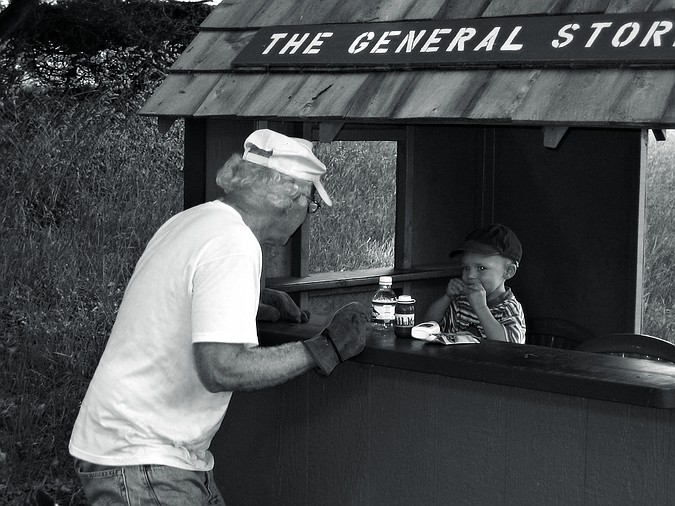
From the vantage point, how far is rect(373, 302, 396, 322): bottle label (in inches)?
170

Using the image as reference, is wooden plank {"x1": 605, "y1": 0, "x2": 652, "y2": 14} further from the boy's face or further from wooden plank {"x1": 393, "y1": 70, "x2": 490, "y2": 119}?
the boy's face

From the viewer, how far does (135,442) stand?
127 inches

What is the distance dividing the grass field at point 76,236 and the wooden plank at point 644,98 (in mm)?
5189

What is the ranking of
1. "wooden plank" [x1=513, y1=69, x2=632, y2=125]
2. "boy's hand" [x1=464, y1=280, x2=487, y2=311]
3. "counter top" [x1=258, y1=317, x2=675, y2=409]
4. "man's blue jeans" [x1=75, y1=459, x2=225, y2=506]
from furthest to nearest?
1. "boy's hand" [x1=464, y1=280, x2=487, y2=311]
2. "wooden plank" [x1=513, y1=69, x2=632, y2=125]
3. "counter top" [x1=258, y1=317, x2=675, y2=409]
4. "man's blue jeans" [x1=75, y1=459, x2=225, y2=506]

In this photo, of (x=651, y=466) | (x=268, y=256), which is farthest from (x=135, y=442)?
(x=268, y=256)

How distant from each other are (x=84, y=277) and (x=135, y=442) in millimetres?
7036

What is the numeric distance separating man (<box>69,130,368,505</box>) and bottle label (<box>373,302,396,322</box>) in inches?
37.8

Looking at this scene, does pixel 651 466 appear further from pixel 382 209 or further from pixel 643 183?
pixel 382 209

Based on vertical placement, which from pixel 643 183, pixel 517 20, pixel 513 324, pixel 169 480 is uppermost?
pixel 517 20

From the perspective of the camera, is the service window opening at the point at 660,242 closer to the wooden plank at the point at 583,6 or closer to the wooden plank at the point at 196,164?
the wooden plank at the point at 196,164

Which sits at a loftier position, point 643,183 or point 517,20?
point 517,20

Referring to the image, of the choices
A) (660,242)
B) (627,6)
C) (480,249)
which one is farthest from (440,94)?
(660,242)

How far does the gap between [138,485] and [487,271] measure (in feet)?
8.39

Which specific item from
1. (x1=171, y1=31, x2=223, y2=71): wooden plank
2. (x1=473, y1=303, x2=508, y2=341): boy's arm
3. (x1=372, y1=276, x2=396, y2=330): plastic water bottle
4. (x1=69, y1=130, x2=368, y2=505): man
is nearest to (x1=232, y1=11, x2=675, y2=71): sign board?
(x1=171, y1=31, x2=223, y2=71): wooden plank
